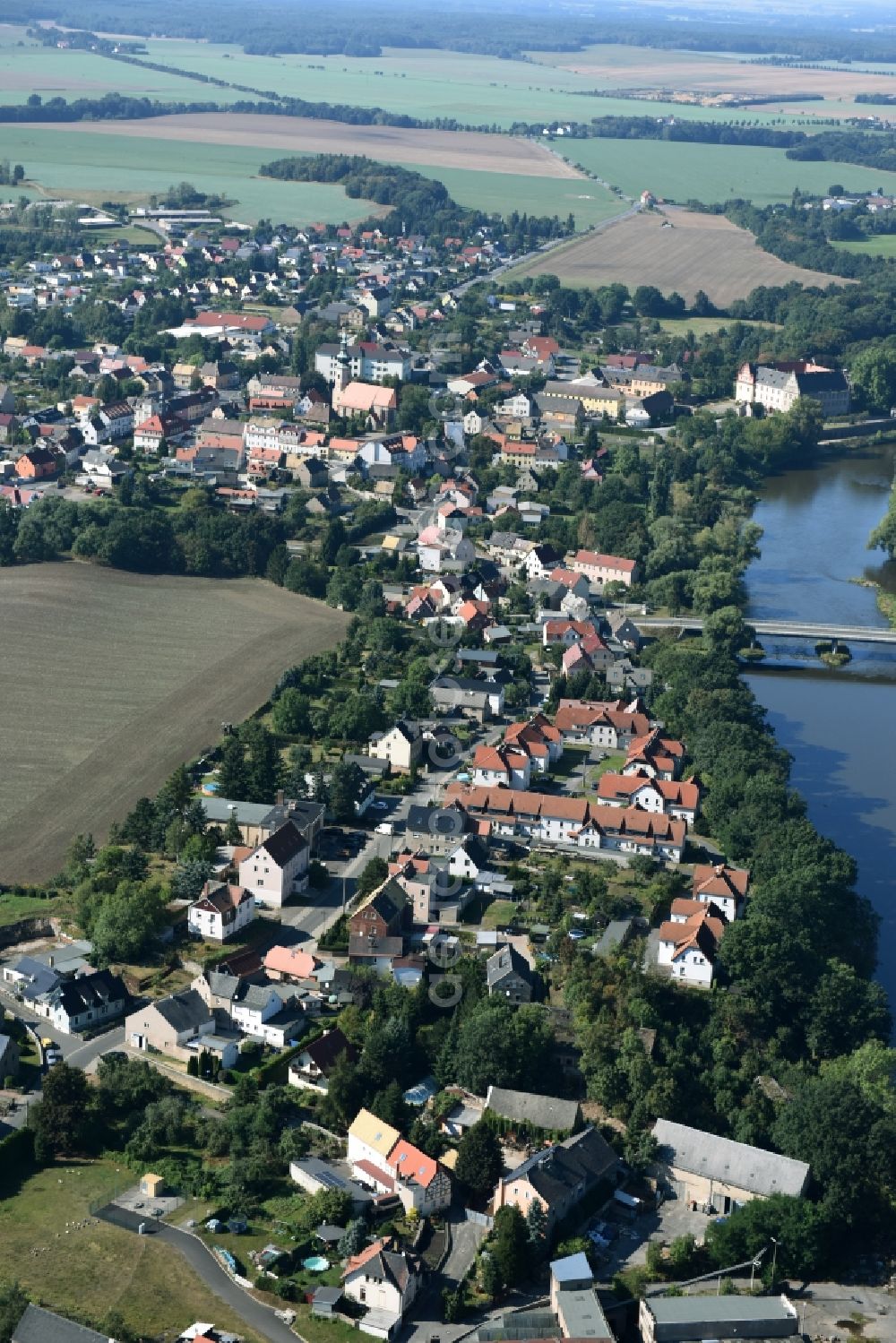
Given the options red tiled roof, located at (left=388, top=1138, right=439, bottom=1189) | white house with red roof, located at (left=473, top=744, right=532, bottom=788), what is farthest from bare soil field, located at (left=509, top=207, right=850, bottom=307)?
red tiled roof, located at (left=388, top=1138, right=439, bottom=1189)

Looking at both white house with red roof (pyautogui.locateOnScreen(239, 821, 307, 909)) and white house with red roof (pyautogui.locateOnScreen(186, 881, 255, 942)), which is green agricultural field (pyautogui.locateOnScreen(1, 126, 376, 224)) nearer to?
white house with red roof (pyautogui.locateOnScreen(239, 821, 307, 909))

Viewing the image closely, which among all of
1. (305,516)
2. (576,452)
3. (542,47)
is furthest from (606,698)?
(542,47)

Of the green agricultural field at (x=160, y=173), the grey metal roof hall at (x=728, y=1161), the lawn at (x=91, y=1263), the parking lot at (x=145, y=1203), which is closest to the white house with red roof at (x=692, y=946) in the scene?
the grey metal roof hall at (x=728, y=1161)

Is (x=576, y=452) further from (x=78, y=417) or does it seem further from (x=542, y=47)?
(x=542, y=47)

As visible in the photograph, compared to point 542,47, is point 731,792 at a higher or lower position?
lower

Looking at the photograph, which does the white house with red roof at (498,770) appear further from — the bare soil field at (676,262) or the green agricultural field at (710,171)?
the green agricultural field at (710,171)

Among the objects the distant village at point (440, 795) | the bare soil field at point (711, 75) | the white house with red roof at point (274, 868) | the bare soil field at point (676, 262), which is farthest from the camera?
the bare soil field at point (711, 75)
